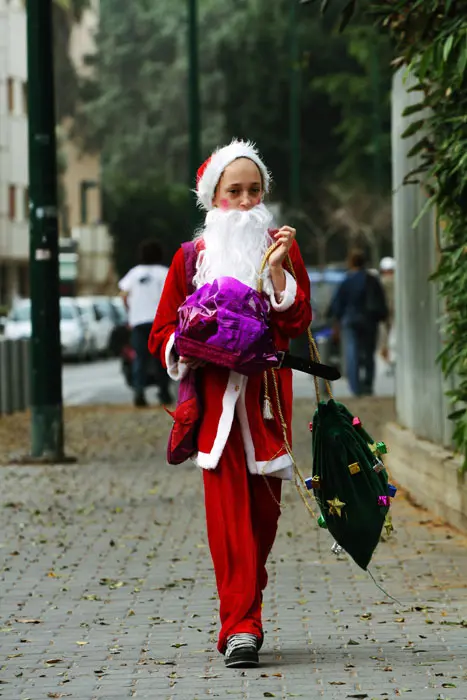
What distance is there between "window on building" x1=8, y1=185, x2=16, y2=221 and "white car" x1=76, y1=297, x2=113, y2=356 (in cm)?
1643

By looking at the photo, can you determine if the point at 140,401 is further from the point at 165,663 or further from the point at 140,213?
the point at 140,213

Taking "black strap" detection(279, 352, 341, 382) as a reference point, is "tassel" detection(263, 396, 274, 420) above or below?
below

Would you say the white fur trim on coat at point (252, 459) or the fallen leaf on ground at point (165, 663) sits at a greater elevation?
the white fur trim on coat at point (252, 459)

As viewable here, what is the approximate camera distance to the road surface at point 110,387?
80.1 feet

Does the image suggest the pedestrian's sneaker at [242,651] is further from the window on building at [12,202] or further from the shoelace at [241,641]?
the window on building at [12,202]

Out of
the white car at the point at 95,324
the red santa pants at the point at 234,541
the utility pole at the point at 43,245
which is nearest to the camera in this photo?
the red santa pants at the point at 234,541

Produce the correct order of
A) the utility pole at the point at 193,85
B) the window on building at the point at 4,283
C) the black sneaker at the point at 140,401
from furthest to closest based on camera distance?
the window on building at the point at 4,283, the utility pole at the point at 193,85, the black sneaker at the point at 140,401

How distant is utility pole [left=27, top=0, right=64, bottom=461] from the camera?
14.0m

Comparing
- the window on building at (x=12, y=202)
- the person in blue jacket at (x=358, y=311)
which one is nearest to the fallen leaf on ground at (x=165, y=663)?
the person in blue jacket at (x=358, y=311)

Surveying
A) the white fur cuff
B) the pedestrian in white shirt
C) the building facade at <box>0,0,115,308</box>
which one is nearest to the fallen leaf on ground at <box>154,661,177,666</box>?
the white fur cuff

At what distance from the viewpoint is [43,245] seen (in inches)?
553

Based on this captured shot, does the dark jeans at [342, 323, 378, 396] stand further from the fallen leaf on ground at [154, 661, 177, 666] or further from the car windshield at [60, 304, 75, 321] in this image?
the car windshield at [60, 304, 75, 321]

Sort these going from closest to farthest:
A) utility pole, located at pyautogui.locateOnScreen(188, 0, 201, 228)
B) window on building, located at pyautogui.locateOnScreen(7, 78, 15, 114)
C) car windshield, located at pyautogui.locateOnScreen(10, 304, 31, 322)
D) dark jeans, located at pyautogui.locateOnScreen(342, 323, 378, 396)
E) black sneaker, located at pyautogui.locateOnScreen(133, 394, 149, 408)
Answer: black sneaker, located at pyautogui.locateOnScreen(133, 394, 149, 408) < dark jeans, located at pyautogui.locateOnScreen(342, 323, 378, 396) < utility pole, located at pyautogui.locateOnScreen(188, 0, 201, 228) < car windshield, located at pyautogui.locateOnScreen(10, 304, 31, 322) < window on building, located at pyautogui.locateOnScreen(7, 78, 15, 114)

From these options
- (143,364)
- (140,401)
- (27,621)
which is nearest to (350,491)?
(27,621)
